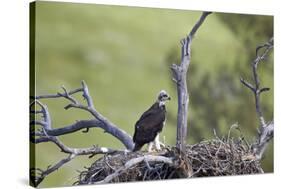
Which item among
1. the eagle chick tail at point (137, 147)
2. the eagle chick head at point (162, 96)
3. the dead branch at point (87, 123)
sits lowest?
the eagle chick tail at point (137, 147)

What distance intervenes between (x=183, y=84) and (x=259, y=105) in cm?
113

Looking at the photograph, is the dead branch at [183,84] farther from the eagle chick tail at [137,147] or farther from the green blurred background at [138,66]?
the eagle chick tail at [137,147]

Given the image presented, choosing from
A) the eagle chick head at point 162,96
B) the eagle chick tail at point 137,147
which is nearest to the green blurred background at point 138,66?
the eagle chick head at point 162,96

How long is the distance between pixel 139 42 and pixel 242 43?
55.9 inches

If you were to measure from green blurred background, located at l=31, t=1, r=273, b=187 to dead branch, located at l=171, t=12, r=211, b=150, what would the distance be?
65mm

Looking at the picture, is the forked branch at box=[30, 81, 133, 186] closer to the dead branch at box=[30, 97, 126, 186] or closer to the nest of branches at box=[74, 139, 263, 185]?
the dead branch at box=[30, 97, 126, 186]

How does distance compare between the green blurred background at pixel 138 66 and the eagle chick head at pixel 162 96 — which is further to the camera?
the eagle chick head at pixel 162 96

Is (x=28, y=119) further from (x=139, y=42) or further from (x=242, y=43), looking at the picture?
(x=242, y=43)

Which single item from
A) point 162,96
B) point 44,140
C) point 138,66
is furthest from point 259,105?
point 44,140

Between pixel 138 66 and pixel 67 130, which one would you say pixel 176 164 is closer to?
pixel 138 66

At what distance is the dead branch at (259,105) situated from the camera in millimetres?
7602

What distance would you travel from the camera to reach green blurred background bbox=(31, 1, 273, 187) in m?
6.36

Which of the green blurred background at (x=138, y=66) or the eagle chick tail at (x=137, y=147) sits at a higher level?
the green blurred background at (x=138, y=66)

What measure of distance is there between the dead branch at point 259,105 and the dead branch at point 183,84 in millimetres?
816
